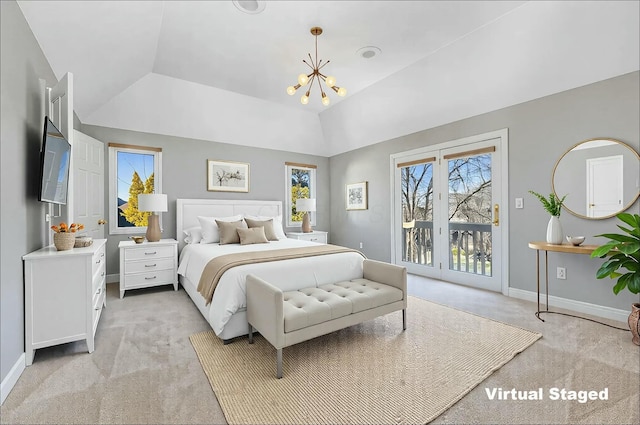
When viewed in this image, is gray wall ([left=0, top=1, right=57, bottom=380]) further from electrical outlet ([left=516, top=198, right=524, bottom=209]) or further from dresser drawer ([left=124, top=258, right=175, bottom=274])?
electrical outlet ([left=516, top=198, right=524, bottom=209])

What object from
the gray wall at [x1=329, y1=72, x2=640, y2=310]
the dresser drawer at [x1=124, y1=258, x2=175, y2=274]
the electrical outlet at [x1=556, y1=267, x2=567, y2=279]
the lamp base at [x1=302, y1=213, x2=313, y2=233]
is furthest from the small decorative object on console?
the electrical outlet at [x1=556, y1=267, x2=567, y2=279]

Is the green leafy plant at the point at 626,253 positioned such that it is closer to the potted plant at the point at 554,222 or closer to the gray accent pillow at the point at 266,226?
the potted plant at the point at 554,222

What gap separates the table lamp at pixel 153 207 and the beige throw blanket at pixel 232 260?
1.71m

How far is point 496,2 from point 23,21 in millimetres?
3873

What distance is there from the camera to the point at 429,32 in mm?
3178

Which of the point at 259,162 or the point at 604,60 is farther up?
the point at 604,60

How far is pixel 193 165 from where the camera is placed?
4938 mm

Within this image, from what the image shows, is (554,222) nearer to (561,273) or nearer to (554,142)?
(561,273)

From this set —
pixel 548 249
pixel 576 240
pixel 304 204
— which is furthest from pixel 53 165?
pixel 576 240

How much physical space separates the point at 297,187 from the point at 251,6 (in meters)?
3.72

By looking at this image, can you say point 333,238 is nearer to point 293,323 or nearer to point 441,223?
point 441,223

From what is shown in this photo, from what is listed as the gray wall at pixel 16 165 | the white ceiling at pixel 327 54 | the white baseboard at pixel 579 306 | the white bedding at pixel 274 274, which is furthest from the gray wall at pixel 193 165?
the white baseboard at pixel 579 306

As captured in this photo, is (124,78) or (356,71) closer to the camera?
(124,78)

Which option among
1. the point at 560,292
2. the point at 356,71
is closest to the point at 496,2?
the point at 356,71
